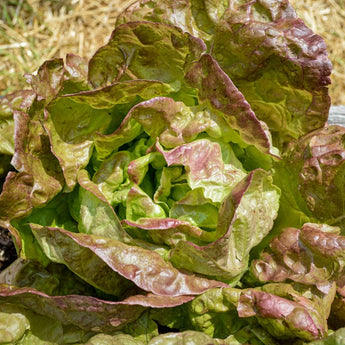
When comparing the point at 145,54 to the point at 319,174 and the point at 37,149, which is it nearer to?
the point at 37,149

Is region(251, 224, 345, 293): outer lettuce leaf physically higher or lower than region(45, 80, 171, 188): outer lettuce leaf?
lower

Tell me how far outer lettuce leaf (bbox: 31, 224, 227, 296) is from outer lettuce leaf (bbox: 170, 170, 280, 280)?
52 mm

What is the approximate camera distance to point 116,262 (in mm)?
1402

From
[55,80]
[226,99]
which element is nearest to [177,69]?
[226,99]

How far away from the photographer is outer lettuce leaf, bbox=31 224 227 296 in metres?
1.41

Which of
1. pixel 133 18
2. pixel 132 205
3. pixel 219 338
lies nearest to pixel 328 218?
pixel 219 338

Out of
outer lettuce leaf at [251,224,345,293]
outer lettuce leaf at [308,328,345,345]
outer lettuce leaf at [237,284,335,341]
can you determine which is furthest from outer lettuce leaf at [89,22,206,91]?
outer lettuce leaf at [308,328,345,345]

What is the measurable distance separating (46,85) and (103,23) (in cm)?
255

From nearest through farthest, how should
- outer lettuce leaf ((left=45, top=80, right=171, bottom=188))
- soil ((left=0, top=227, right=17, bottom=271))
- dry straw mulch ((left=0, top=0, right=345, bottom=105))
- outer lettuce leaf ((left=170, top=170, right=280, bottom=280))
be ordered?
outer lettuce leaf ((left=170, top=170, right=280, bottom=280)) < outer lettuce leaf ((left=45, top=80, right=171, bottom=188)) < soil ((left=0, top=227, right=17, bottom=271)) < dry straw mulch ((left=0, top=0, right=345, bottom=105))

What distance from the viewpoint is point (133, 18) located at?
69.9 inches

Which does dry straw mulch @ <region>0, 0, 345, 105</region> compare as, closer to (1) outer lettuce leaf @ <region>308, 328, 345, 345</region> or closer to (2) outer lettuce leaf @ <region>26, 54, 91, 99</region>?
(2) outer lettuce leaf @ <region>26, 54, 91, 99</region>

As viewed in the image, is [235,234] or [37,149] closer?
→ [235,234]

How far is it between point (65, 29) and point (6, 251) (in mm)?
2326

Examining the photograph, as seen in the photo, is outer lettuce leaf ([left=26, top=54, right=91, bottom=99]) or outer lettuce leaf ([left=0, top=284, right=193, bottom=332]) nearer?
outer lettuce leaf ([left=0, top=284, right=193, bottom=332])
